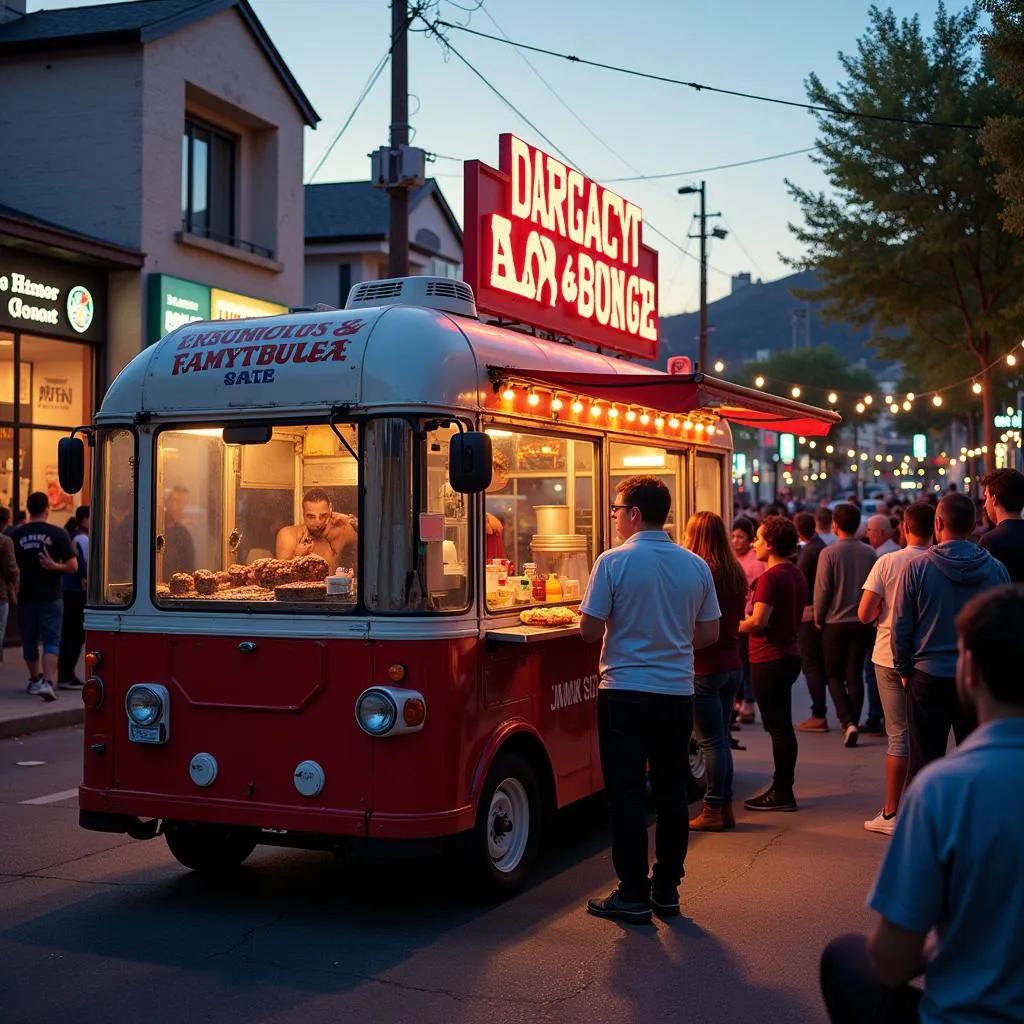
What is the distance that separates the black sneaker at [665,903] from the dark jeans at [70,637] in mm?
9277

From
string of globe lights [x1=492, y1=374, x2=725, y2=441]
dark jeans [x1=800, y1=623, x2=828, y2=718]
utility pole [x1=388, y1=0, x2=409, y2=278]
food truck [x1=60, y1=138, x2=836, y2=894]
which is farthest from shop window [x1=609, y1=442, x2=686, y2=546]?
utility pole [x1=388, y1=0, x2=409, y2=278]

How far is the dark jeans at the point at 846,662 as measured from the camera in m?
11.4

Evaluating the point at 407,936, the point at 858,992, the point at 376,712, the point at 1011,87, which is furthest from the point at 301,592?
the point at 1011,87

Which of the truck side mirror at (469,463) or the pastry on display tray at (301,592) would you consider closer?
the truck side mirror at (469,463)

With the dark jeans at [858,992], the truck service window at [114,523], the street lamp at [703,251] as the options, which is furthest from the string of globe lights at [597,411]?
the street lamp at [703,251]

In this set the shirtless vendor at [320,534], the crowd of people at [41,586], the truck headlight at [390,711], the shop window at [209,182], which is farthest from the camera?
the shop window at [209,182]

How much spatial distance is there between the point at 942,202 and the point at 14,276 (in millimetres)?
16353

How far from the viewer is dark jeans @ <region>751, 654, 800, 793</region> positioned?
27.3ft

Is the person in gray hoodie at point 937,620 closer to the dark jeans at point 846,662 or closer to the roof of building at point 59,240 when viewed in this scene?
the dark jeans at point 846,662

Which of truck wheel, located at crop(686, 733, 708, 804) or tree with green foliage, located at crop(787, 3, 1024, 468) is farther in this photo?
tree with green foliage, located at crop(787, 3, 1024, 468)

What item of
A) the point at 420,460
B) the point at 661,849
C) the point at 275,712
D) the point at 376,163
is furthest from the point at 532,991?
the point at 376,163

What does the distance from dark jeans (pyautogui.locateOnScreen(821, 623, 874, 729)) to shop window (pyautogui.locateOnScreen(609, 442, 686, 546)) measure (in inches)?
102

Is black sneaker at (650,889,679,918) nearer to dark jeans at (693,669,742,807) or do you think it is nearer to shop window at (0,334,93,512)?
dark jeans at (693,669,742,807)

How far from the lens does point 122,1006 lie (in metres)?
4.94
